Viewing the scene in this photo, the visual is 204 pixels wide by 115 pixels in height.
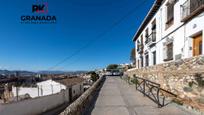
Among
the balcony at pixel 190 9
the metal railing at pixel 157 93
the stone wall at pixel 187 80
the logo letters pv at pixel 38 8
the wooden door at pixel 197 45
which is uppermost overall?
the logo letters pv at pixel 38 8

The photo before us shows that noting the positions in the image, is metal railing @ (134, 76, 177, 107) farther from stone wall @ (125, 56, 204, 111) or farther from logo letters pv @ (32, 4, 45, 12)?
logo letters pv @ (32, 4, 45, 12)

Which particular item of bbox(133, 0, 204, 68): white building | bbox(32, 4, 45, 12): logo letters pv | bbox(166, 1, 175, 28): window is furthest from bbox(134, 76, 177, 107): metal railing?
bbox(32, 4, 45, 12): logo letters pv

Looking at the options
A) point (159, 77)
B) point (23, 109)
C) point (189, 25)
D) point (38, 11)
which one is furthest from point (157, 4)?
point (23, 109)

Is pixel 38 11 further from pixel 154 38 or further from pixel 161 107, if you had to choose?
pixel 161 107

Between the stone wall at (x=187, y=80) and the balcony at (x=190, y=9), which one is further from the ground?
the balcony at (x=190, y=9)

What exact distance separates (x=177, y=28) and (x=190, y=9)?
1508mm

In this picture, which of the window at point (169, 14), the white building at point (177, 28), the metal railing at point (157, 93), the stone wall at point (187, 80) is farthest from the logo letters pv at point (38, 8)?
the stone wall at point (187, 80)

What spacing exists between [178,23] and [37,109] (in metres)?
14.7

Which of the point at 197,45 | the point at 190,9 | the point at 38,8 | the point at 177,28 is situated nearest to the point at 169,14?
the point at 177,28

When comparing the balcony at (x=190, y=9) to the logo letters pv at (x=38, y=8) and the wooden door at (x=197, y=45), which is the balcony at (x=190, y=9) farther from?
the logo letters pv at (x=38, y=8)

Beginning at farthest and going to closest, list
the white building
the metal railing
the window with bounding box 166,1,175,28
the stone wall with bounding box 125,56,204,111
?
1. the window with bounding box 166,1,175,28
2. the white building
3. the metal railing
4. the stone wall with bounding box 125,56,204,111

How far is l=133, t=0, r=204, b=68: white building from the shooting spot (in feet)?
22.9

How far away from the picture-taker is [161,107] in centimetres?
598

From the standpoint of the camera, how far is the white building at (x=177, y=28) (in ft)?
22.9
